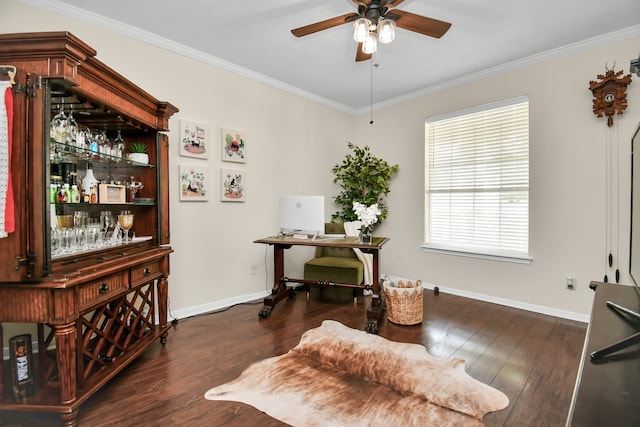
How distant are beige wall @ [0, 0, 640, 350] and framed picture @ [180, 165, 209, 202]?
0.22ft

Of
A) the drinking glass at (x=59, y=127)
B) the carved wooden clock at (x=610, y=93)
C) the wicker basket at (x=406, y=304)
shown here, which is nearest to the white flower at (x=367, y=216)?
the wicker basket at (x=406, y=304)

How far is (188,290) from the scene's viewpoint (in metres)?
3.08

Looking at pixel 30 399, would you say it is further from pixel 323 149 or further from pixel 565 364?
pixel 323 149

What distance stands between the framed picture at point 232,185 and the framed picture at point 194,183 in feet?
0.59

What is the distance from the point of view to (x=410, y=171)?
4234 mm

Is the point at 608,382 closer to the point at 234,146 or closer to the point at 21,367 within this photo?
the point at 21,367

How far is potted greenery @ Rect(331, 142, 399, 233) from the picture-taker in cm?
427

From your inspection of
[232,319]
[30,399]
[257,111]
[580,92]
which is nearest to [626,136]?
[580,92]

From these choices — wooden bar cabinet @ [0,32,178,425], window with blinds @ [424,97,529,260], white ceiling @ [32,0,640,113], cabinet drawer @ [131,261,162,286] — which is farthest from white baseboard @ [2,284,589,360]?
white ceiling @ [32,0,640,113]

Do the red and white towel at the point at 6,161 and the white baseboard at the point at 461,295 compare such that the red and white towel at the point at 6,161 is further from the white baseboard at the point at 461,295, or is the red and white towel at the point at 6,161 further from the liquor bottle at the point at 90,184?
the white baseboard at the point at 461,295

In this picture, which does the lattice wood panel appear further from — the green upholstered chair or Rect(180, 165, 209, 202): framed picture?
the green upholstered chair

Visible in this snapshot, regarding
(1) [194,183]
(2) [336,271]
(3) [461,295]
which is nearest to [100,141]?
(1) [194,183]

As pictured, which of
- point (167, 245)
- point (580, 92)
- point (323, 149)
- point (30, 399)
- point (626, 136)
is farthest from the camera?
point (323, 149)

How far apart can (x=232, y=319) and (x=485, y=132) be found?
3577 millimetres
